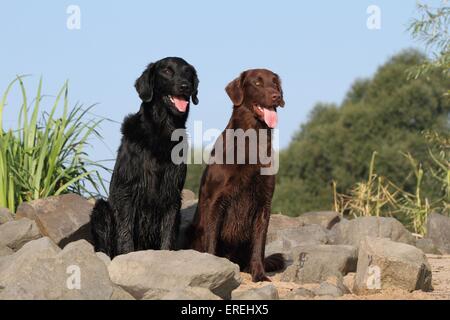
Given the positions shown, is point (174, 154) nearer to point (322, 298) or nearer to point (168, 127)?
point (168, 127)

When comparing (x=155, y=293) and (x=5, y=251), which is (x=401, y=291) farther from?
(x=5, y=251)

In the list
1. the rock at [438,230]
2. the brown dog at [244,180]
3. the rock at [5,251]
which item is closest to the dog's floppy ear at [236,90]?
the brown dog at [244,180]

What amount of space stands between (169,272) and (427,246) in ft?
17.2

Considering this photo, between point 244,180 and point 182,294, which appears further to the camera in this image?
point 244,180

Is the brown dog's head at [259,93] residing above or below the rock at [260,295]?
above

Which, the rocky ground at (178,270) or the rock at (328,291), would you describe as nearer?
the rocky ground at (178,270)

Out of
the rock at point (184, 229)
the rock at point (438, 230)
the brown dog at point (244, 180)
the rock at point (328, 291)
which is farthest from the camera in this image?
the rock at point (438, 230)

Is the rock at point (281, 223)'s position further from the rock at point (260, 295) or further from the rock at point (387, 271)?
the rock at point (260, 295)

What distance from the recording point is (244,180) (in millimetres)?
7492

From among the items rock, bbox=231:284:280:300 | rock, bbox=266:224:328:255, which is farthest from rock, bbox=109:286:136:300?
rock, bbox=266:224:328:255

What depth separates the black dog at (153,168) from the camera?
7523 mm

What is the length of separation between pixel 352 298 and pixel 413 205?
7180mm

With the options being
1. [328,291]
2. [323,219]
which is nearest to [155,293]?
[328,291]

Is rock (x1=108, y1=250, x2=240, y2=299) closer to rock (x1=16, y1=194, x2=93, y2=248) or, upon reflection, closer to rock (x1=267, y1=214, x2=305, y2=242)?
rock (x1=16, y1=194, x2=93, y2=248)
